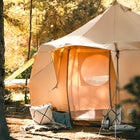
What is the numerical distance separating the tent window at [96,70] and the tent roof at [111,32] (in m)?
0.53

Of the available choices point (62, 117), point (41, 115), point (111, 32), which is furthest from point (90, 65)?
point (41, 115)

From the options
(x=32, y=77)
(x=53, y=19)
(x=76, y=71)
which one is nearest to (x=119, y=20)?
(x=76, y=71)

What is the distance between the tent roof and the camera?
424cm

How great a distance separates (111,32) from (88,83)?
1.10 m

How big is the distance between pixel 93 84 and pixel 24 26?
11.3ft

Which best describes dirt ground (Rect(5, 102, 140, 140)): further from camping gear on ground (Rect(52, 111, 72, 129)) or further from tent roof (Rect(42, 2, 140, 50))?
tent roof (Rect(42, 2, 140, 50))

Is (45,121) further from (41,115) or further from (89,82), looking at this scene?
(89,82)

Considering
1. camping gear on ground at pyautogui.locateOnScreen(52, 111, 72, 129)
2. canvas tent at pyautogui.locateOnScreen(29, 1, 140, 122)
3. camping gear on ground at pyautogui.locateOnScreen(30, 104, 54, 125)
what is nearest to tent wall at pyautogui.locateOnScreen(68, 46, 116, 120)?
canvas tent at pyautogui.locateOnScreen(29, 1, 140, 122)

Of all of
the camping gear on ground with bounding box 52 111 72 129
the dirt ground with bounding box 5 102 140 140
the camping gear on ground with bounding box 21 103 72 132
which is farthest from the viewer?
the camping gear on ground with bounding box 52 111 72 129

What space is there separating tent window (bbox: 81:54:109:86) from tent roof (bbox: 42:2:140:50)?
53 cm

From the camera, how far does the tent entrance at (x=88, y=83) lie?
493 cm

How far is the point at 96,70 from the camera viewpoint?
4.95 meters

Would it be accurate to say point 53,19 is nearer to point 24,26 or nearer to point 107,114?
point 24,26

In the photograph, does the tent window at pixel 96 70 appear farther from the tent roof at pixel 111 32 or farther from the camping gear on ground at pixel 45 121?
the camping gear on ground at pixel 45 121
